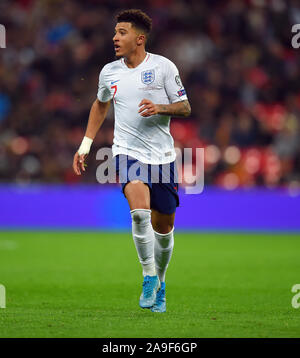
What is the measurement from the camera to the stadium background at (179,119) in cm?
1570

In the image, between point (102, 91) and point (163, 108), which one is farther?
point (102, 91)

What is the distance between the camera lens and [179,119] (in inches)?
660

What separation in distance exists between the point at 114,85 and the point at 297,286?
2999 mm

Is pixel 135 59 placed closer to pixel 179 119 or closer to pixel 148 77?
pixel 148 77

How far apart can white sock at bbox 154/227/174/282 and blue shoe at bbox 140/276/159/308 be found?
0.42m

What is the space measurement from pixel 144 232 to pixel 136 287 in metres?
1.99

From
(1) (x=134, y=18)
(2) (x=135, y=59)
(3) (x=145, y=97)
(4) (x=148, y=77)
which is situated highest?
(1) (x=134, y=18)

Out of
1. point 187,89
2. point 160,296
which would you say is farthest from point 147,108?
point 187,89

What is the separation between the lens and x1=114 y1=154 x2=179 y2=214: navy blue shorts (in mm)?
6656

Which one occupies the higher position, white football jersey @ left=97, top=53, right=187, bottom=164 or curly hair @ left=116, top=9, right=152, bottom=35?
curly hair @ left=116, top=9, right=152, bottom=35

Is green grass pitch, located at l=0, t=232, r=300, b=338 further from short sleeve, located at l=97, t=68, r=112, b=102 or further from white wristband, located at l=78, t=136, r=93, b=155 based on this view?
short sleeve, located at l=97, t=68, r=112, b=102

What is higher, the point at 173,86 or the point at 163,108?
the point at 173,86
